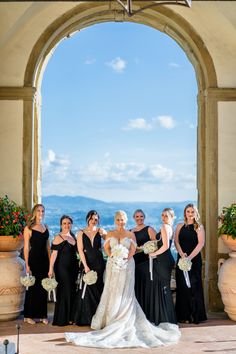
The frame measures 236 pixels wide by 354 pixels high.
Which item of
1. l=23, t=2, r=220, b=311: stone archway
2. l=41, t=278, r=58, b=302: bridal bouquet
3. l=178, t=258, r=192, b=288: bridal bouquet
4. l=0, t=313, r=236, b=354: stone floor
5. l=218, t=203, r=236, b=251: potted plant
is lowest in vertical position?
l=0, t=313, r=236, b=354: stone floor

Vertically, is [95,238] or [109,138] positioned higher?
[109,138]

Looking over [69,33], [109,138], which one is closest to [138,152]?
[109,138]

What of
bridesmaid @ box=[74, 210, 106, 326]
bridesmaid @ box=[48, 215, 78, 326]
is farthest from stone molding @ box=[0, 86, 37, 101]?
bridesmaid @ box=[74, 210, 106, 326]

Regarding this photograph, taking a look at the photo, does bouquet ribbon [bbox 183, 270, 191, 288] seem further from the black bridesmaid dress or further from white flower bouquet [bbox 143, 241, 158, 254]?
white flower bouquet [bbox 143, 241, 158, 254]

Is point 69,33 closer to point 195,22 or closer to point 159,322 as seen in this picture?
point 195,22

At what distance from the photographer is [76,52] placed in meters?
41.3

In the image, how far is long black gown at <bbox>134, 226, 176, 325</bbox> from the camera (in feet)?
24.0

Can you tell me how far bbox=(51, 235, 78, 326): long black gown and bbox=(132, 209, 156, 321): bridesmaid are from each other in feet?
2.57

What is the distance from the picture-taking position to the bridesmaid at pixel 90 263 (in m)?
7.34

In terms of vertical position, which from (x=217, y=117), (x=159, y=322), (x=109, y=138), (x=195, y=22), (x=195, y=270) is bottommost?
(x=159, y=322)

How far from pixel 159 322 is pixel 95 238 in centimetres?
127

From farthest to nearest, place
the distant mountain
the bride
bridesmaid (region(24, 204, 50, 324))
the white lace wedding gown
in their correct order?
the distant mountain → bridesmaid (region(24, 204, 50, 324)) → the bride → the white lace wedding gown

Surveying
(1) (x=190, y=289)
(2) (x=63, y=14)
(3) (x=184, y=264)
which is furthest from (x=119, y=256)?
(2) (x=63, y=14)

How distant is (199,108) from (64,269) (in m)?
3.14
